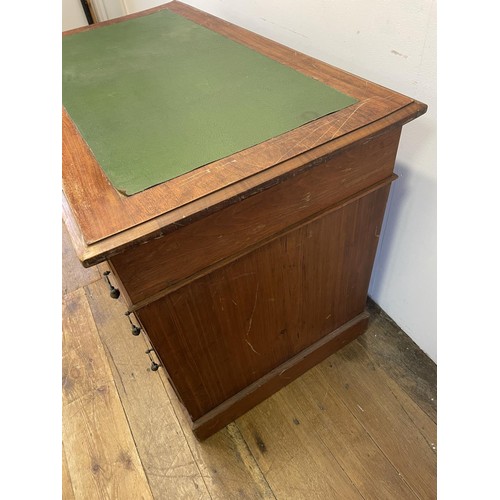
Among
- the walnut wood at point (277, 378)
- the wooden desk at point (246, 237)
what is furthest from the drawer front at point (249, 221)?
the walnut wood at point (277, 378)

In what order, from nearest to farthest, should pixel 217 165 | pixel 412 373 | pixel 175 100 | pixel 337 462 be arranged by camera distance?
pixel 217 165, pixel 175 100, pixel 337 462, pixel 412 373

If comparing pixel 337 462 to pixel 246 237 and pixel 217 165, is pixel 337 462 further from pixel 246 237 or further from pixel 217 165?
pixel 217 165

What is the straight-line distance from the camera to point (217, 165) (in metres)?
0.54

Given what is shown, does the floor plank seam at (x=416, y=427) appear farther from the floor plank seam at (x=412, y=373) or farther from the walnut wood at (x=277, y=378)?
the walnut wood at (x=277, y=378)

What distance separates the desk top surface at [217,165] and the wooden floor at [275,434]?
2.39ft

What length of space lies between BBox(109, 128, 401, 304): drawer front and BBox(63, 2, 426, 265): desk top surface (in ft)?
0.13

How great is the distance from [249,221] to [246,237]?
0.03 meters

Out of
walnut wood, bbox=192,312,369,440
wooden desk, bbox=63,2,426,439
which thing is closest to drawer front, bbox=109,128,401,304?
wooden desk, bbox=63,2,426,439

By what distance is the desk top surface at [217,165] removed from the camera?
478 millimetres

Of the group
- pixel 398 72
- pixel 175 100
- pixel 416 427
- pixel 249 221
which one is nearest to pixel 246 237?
pixel 249 221
